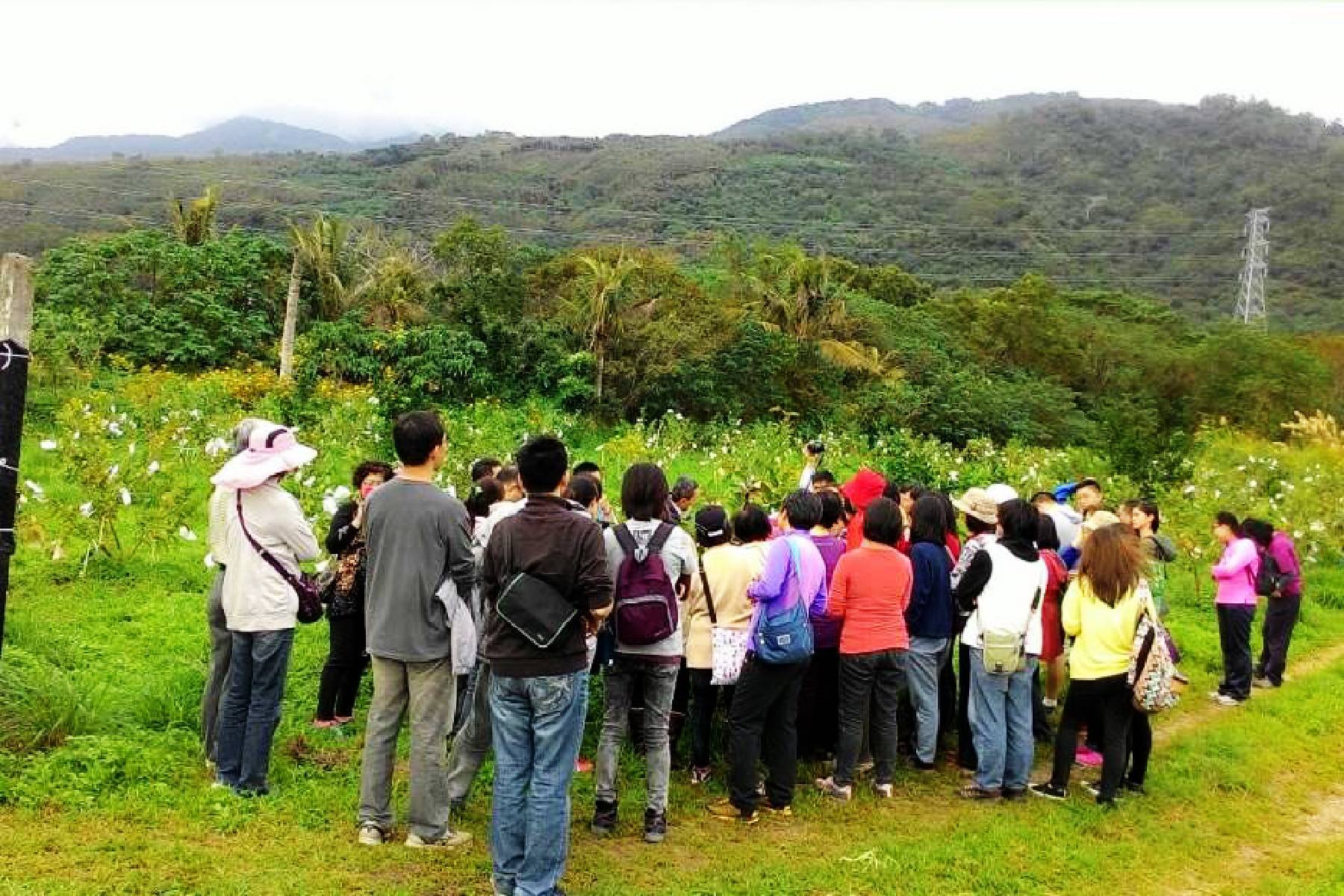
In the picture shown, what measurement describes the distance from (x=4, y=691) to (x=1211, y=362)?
29592 mm

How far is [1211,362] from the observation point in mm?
27812

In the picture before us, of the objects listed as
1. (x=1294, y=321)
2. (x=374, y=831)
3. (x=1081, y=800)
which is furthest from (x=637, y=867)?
(x=1294, y=321)

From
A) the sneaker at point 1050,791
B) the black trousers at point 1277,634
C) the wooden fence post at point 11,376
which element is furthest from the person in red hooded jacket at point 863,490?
the wooden fence post at point 11,376

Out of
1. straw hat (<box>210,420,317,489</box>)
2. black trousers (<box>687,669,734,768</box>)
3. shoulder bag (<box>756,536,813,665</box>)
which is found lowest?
black trousers (<box>687,669,734,768</box>)

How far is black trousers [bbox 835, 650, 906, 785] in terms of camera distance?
5.34 metres

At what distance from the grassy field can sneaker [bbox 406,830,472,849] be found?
9 cm

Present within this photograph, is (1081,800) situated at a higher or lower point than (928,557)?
lower

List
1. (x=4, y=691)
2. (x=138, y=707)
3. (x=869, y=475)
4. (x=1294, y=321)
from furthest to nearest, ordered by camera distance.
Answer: (x=1294, y=321), (x=869, y=475), (x=138, y=707), (x=4, y=691)

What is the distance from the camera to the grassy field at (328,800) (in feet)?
13.6

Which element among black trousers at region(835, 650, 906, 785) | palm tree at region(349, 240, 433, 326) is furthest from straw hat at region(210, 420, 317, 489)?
palm tree at region(349, 240, 433, 326)

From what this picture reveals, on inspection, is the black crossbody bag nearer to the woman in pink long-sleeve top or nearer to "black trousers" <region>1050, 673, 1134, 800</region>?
"black trousers" <region>1050, 673, 1134, 800</region>

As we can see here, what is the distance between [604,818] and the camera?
15.4 ft

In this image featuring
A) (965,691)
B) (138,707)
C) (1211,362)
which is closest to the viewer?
(138,707)

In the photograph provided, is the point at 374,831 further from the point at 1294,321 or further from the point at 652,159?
the point at 652,159
